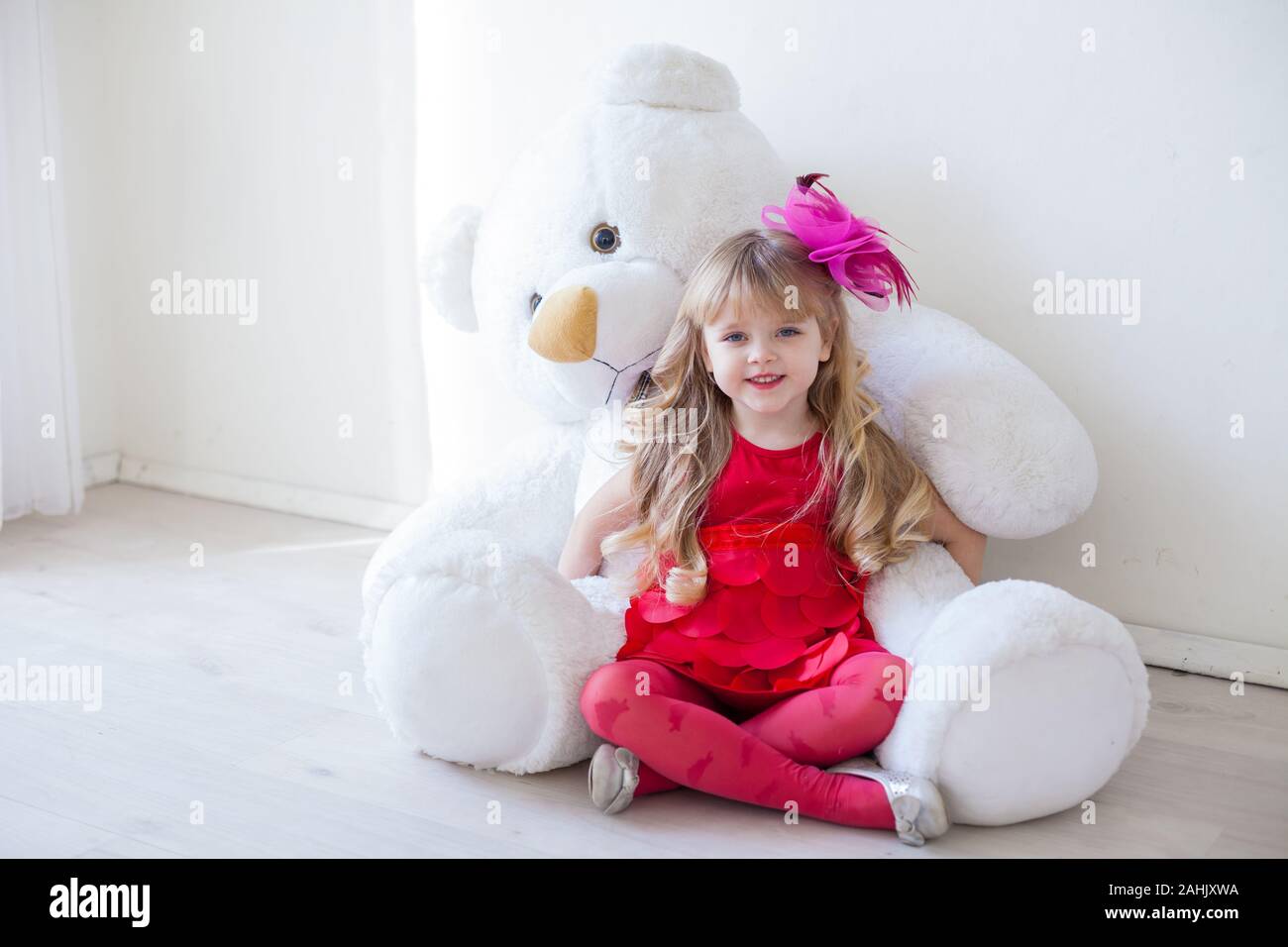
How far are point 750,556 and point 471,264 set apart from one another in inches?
23.0

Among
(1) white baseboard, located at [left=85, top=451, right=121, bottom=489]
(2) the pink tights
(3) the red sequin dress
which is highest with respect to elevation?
(3) the red sequin dress

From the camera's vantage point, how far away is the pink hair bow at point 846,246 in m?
1.35

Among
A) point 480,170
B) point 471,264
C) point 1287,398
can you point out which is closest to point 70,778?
point 471,264

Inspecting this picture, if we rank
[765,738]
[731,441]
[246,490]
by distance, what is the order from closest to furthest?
[765,738] < [731,441] < [246,490]

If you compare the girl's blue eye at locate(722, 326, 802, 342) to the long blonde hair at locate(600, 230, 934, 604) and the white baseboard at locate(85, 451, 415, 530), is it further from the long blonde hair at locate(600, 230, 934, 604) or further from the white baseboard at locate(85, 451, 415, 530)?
the white baseboard at locate(85, 451, 415, 530)

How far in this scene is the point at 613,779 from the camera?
4.10 ft

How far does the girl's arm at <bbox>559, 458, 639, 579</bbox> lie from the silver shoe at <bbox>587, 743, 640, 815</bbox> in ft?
0.84

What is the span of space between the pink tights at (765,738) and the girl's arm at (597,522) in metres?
0.20

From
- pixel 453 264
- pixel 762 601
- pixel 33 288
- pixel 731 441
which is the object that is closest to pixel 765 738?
pixel 762 601

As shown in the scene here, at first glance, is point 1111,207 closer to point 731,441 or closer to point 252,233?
point 731,441

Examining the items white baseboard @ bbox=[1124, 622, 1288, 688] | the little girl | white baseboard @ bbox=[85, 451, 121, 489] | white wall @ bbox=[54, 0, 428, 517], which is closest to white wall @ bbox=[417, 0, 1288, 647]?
white baseboard @ bbox=[1124, 622, 1288, 688]

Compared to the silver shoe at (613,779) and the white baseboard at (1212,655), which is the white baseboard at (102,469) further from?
the white baseboard at (1212,655)

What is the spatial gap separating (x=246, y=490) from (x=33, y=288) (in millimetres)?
484

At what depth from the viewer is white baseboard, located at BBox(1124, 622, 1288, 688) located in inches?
61.6
